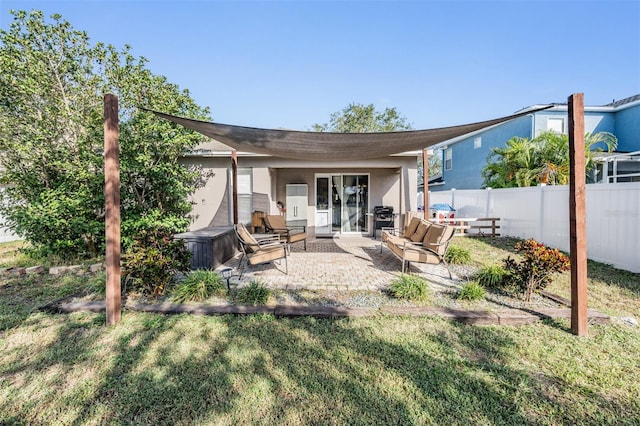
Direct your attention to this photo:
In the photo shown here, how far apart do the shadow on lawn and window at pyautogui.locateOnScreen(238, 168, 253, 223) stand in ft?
19.8

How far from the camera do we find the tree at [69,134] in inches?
220

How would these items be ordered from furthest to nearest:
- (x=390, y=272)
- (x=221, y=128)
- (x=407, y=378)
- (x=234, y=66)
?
(x=234, y=66)
(x=390, y=272)
(x=221, y=128)
(x=407, y=378)

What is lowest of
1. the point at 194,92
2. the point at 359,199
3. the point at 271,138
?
the point at 359,199

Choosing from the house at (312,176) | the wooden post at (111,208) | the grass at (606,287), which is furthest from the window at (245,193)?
the grass at (606,287)

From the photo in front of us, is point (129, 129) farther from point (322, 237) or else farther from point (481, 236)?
point (481, 236)

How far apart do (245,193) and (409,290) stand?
21.6ft

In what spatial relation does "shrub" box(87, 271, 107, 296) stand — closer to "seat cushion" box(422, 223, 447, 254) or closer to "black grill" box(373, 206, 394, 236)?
"seat cushion" box(422, 223, 447, 254)

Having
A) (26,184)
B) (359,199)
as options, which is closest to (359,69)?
(359,199)

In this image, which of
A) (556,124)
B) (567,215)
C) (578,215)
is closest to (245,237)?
(578,215)

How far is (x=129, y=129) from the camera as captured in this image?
6191 millimetres

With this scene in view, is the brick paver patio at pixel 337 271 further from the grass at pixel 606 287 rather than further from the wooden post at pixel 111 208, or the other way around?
the wooden post at pixel 111 208

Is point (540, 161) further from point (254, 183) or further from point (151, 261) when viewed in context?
point (151, 261)

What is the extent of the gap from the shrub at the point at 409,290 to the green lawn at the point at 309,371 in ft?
2.16

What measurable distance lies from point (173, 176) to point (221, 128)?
3652mm
